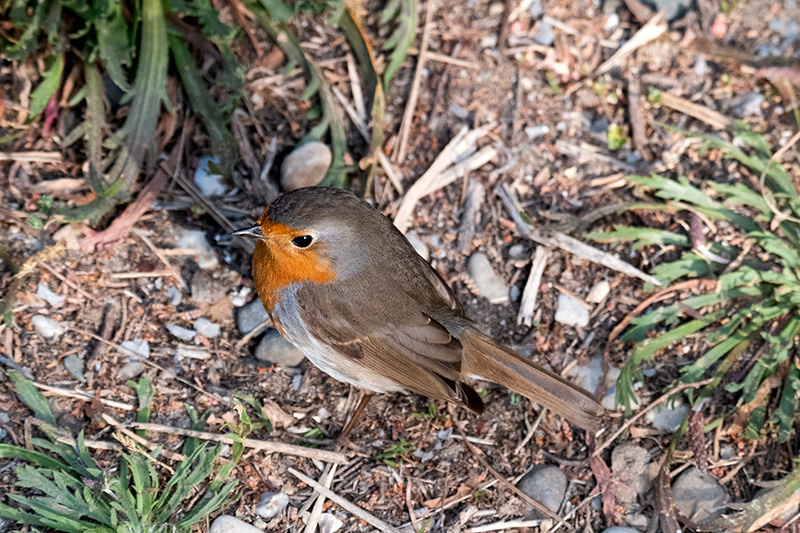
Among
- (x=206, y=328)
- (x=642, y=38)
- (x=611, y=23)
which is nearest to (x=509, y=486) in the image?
(x=206, y=328)

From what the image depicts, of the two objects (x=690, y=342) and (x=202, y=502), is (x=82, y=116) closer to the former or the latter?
(x=202, y=502)

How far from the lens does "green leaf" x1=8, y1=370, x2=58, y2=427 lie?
322 centimetres

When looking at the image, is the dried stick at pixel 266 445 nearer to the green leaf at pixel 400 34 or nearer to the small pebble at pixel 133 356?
the small pebble at pixel 133 356

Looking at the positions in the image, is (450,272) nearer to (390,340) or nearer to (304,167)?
(390,340)

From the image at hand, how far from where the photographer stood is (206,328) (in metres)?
3.79

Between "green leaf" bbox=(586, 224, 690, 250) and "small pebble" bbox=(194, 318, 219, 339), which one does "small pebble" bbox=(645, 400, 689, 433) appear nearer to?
"green leaf" bbox=(586, 224, 690, 250)

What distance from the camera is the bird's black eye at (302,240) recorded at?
10.5ft

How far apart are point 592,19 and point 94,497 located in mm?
4266

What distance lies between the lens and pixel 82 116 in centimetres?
415

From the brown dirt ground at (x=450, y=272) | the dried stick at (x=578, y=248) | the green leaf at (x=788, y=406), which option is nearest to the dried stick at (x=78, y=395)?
the brown dirt ground at (x=450, y=272)

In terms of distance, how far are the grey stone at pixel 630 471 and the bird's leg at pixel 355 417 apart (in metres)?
1.27

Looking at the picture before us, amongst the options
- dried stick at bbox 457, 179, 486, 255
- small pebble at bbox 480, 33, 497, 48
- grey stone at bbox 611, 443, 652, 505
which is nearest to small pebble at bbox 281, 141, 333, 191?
dried stick at bbox 457, 179, 486, 255

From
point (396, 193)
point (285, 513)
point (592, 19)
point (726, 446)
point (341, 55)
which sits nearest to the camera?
point (285, 513)

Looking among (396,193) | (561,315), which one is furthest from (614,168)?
(396,193)
